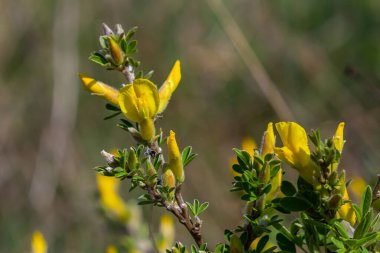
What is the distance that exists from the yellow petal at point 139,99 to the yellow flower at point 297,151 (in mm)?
222

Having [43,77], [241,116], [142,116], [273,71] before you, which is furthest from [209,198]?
[142,116]

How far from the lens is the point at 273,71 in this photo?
4.06 m

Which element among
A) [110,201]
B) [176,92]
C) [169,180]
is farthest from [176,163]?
[176,92]

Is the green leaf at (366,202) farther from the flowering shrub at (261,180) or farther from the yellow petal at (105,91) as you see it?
the yellow petal at (105,91)

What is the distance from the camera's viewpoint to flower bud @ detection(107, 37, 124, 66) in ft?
3.59

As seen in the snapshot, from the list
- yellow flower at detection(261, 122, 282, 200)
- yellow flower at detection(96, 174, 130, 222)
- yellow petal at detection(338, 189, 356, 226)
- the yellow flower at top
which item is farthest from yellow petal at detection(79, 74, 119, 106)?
yellow flower at detection(96, 174, 130, 222)

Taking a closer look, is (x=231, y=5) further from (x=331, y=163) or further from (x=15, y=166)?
(x=331, y=163)

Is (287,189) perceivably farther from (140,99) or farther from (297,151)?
(140,99)

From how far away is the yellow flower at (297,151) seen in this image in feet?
3.22

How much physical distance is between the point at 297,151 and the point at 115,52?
0.35 m

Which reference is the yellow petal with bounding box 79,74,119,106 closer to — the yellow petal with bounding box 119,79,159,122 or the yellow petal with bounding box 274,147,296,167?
the yellow petal with bounding box 119,79,159,122

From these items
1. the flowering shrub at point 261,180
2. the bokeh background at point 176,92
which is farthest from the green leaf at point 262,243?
the bokeh background at point 176,92

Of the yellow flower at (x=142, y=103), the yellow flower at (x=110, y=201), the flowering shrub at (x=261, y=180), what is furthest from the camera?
the yellow flower at (x=110, y=201)

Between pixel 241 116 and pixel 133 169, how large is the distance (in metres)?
3.08
